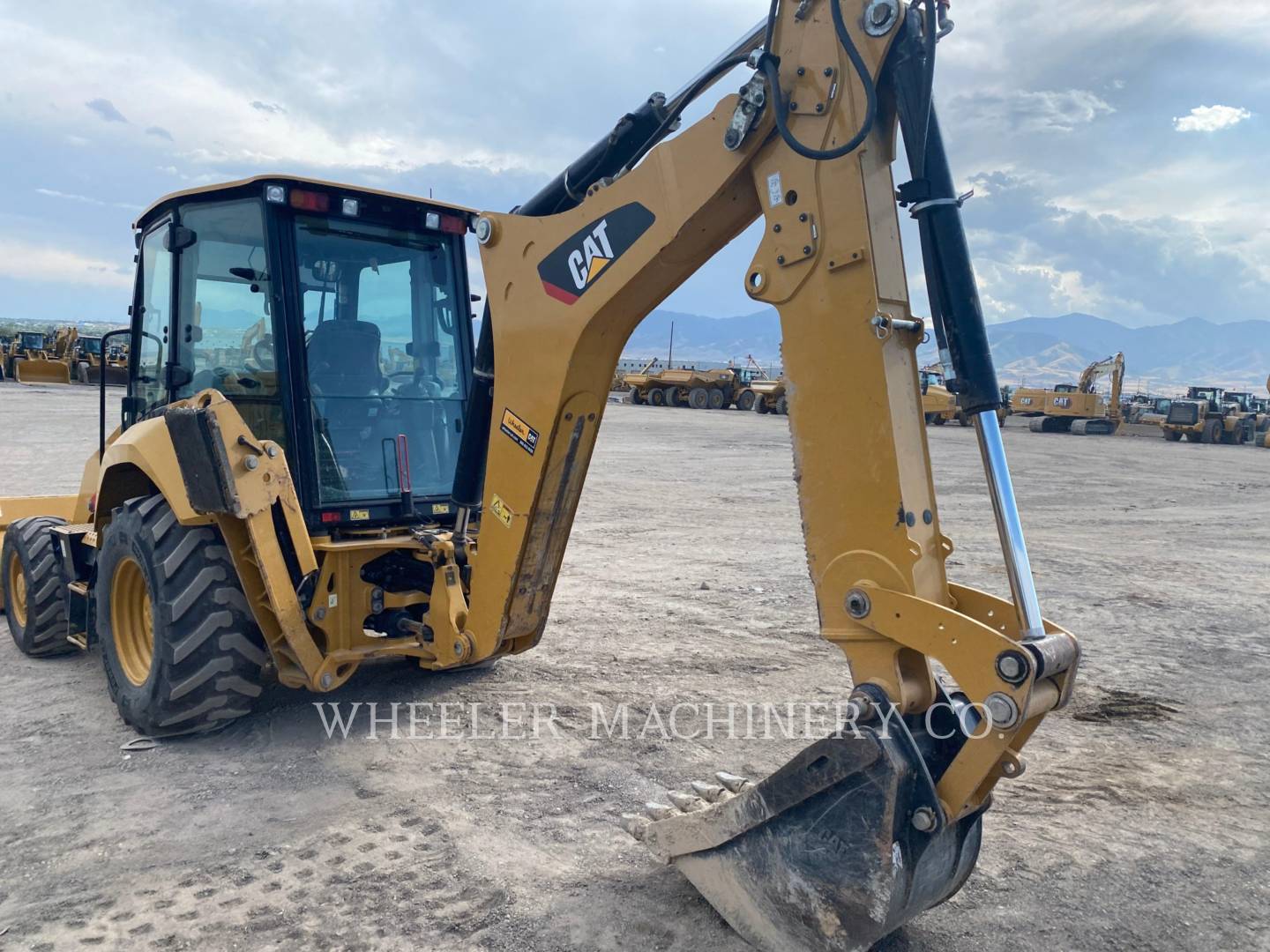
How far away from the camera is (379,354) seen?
4711 mm

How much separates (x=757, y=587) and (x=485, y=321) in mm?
4500

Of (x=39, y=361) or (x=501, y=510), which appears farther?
(x=39, y=361)

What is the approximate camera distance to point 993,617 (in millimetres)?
2709

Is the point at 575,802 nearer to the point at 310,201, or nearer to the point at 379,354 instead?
the point at 379,354

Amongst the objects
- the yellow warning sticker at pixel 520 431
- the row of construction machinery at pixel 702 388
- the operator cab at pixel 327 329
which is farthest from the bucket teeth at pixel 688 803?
the row of construction machinery at pixel 702 388

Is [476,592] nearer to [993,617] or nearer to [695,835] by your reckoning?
[695,835]

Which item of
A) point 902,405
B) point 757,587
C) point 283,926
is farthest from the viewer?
point 757,587

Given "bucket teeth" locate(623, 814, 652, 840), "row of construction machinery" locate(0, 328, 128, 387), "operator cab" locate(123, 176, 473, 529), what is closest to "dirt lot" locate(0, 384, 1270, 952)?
"bucket teeth" locate(623, 814, 652, 840)

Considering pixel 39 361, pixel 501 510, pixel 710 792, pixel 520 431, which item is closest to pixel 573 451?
pixel 520 431

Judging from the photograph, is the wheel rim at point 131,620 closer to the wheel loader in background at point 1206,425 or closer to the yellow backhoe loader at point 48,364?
the wheel loader in background at point 1206,425

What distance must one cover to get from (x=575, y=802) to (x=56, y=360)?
3908 cm

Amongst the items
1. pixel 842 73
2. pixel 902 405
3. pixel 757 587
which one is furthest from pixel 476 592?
pixel 757 587

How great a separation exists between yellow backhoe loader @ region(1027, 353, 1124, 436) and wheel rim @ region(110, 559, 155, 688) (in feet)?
112

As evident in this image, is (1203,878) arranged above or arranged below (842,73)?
below
